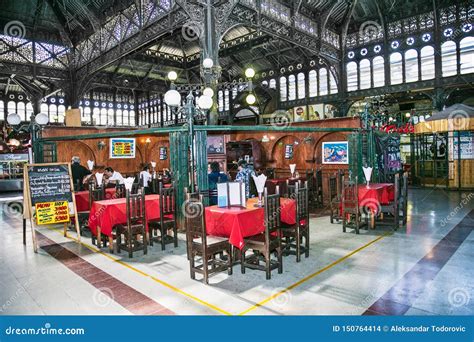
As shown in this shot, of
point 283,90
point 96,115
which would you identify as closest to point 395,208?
point 283,90

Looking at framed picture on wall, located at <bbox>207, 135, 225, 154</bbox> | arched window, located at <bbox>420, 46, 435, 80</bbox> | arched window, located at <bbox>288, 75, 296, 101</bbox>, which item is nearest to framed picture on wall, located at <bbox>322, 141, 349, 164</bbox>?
framed picture on wall, located at <bbox>207, 135, 225, 154</bbox>

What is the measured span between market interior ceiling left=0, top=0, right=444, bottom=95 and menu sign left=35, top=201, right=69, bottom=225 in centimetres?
754

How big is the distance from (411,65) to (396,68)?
60cm

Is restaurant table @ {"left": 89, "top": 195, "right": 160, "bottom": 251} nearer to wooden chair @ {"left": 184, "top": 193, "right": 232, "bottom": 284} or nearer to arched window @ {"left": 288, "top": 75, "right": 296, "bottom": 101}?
wooden chair @ {"left": 184, "top": 193, "right": 232, "bottom": 284}

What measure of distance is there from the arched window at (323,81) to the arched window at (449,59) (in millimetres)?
5038

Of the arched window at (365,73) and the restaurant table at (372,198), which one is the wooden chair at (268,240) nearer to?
the restaurant table at (372,198)

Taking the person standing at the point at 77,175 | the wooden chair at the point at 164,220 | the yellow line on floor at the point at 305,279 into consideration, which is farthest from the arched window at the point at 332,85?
the wooden chair at the point at 164,220

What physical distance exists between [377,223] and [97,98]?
77.6ft

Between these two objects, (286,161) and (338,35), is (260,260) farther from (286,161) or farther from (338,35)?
(338,35)

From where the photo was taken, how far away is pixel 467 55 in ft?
43.5

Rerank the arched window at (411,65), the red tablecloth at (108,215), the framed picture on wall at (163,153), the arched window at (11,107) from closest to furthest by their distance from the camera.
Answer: the red tablecloth at (108,215) → the arched window at (411,65) → the framed picture on wall at (163,153) → the arched window at (11,107)

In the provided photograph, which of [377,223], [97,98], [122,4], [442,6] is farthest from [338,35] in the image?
[97,98]

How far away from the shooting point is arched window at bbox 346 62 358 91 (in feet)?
52.0

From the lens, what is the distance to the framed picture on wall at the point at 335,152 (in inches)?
449
